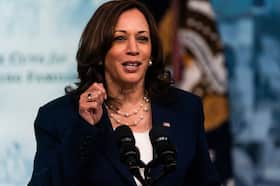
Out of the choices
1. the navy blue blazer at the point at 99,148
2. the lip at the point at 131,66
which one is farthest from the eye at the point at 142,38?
the navy blue blazer at the point at 99,148

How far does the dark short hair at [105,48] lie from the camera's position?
272cm

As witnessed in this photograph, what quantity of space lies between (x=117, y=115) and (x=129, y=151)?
0.34 metres

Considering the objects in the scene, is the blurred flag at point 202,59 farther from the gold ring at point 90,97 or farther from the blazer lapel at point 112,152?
the gold ring at point 90,97

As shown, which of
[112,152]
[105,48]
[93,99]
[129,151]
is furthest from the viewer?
[105,48]

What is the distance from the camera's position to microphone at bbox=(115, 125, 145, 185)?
2.49 metres

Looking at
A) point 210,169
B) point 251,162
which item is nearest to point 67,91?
point 210,169

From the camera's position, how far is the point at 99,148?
263 cm

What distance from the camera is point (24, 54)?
13.6 ft

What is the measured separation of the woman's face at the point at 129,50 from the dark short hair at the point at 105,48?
3cm

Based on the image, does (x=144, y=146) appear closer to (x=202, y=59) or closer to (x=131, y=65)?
(x=131, y=65)

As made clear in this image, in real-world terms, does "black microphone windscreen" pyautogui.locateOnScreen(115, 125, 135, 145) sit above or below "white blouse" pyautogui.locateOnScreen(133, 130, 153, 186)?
above

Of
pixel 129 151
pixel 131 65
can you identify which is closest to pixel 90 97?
pixel 129 151

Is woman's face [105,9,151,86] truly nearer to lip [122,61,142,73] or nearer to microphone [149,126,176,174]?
lip [122,61,142,73]

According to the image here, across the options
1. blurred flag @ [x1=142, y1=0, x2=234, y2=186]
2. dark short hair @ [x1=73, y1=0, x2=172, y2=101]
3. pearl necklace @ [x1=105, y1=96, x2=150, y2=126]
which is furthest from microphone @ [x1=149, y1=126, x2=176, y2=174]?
blurred flag @ [x1=142, y1=0, x2=234, y2=186]
